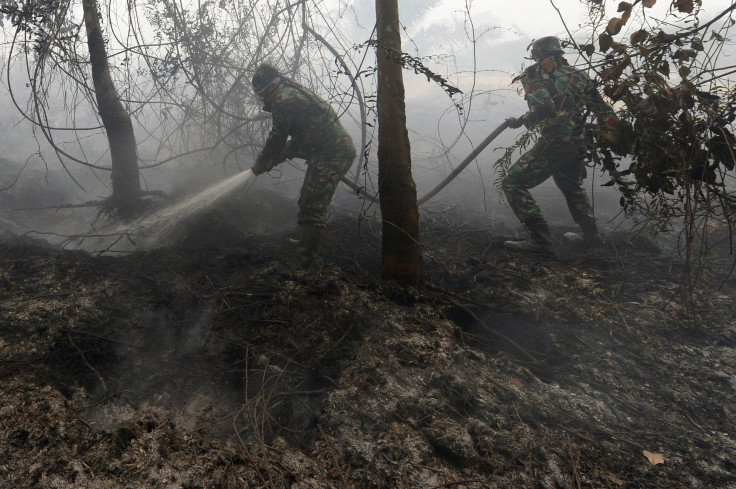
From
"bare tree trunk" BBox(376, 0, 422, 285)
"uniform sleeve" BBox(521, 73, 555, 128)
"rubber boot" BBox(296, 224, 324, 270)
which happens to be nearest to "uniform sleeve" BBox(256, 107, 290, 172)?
"rubber boot" BBox(296, 224, 324, 270)

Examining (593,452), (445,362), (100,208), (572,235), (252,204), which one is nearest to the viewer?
(593,452)

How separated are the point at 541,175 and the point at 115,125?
15.5 ft

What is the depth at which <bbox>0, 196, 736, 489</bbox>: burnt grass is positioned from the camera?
4.90 ft

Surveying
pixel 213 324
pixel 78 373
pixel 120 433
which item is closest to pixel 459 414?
pixel 120 433

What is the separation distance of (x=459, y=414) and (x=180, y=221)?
3.80 meters

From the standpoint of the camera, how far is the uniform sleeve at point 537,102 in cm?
360

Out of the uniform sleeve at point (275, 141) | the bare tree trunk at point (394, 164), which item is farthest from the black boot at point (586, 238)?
the uniform sleeve at point (275, 141)

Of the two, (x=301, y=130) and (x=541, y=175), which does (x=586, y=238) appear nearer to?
(x=541, y=175)

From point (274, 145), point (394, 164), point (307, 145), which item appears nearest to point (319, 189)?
point (307, 145)

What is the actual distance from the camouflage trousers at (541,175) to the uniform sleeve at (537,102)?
234 millimetres

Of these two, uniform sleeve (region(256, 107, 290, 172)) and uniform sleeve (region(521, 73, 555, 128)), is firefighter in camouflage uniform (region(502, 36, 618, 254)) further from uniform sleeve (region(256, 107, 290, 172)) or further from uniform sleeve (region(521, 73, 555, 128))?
uniform sleeve (region(256, 107, 290, 172))

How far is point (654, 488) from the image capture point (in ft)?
4.90

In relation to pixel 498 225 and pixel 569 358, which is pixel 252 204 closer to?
pixel 498 225

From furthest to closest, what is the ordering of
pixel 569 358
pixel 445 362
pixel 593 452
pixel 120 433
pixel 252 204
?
pixel 252 204 < pixel 569 358 < pixel 445 362 < pixel 593 452 < pixel 120 433
